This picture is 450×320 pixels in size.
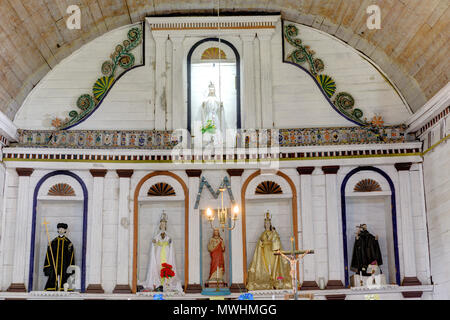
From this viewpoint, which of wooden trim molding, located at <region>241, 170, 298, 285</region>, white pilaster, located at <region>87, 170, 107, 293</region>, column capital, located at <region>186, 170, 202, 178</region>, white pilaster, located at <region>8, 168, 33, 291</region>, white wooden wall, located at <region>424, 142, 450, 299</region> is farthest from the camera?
column capital, located at <region>186, 170, 202, 178</region>

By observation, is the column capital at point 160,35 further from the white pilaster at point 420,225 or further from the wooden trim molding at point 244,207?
the white pilaster at point 420,225

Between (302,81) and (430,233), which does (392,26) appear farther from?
(430,233)

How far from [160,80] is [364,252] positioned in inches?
225

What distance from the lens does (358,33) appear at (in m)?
12.6

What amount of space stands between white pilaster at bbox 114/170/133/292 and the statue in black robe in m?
4.66

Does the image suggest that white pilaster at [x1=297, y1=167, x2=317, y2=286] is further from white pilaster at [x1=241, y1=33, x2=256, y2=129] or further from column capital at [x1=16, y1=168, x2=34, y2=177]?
column capital at [x1=16, y1=168, x2=34, y2=177]

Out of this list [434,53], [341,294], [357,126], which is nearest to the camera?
[434,53]

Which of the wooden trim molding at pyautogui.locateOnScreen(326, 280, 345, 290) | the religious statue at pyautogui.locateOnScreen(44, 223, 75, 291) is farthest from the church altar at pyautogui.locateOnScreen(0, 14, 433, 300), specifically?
the religious statue at pyautogui.locateOnScreen(44, 223, 75, 291)

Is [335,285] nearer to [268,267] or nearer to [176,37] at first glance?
[268,267]

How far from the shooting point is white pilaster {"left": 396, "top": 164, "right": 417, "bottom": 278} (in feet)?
39.0

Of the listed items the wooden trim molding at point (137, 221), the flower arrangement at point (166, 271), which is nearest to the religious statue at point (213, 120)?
the wooden trim molding at point (137, 221)

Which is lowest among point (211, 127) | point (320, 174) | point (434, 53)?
point (320, 174)
